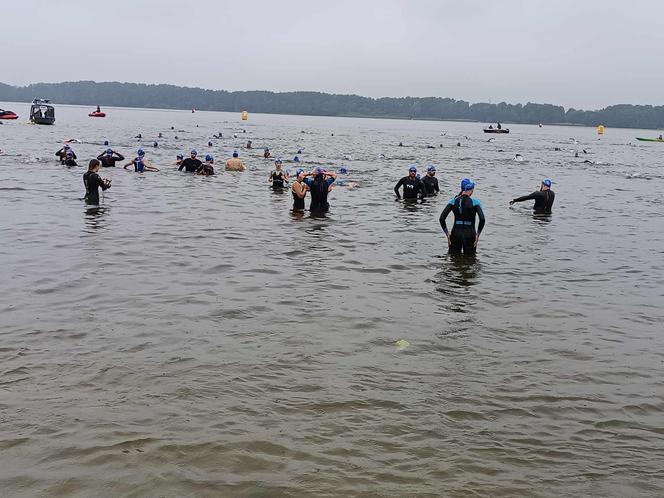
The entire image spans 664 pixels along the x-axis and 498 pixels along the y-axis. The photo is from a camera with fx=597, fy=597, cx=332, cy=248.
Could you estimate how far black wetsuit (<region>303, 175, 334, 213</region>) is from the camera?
55.7ft

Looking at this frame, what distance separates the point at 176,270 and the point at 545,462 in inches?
301

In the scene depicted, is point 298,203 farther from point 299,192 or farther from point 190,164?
point 190,164

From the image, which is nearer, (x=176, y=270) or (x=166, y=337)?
(x=166, y=337)

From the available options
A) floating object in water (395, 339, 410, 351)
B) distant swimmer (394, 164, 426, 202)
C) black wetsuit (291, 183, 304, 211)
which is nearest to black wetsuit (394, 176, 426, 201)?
distant swimmer (394, 164, 426, 202)

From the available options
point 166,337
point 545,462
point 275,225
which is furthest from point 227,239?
point 545,462

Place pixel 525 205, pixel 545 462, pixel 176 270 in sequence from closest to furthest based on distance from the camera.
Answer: pixel 545 462 → pixel 176 270 → pixel 525 205

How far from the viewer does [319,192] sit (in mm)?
17047

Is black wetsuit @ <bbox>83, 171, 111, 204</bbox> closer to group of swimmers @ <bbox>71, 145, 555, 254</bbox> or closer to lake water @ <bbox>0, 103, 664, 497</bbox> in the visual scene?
group of swimmers @ <bbox>71, 145, 555, 254</bbox>

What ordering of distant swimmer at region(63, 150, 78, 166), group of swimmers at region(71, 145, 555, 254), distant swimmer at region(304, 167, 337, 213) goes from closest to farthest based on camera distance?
group of swimmers at region(71, 145, 555, 254), distant swimmer at region(304, 167, 337, 213), distant swimmer at region(63, 150, 78, 166)

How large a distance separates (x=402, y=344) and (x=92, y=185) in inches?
500

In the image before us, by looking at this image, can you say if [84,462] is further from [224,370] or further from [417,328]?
[417,328]

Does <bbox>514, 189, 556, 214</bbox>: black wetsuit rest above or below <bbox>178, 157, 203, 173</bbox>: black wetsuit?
below

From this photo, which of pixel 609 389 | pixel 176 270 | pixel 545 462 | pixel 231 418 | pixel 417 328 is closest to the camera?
pixel 545 462

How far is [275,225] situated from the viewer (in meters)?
16.0
